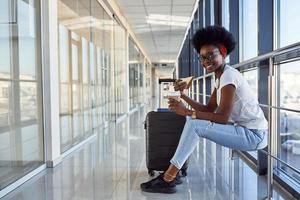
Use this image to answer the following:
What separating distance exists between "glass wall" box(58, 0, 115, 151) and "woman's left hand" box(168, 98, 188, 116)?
8.17 feet

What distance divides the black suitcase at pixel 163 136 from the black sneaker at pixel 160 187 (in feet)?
1.18

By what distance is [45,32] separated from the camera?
368 cm

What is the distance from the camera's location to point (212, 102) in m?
2.55

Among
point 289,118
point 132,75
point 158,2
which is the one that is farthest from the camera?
point 132,75

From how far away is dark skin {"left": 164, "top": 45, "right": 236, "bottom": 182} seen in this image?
207 cm

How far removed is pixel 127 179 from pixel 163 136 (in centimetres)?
48

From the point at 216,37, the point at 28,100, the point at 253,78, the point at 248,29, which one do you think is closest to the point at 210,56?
the point at 216,37

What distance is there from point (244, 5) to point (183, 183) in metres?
2.56

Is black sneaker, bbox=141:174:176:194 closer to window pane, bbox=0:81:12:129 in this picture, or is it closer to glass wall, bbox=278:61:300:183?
glass wall, bbox=278:61:300:183

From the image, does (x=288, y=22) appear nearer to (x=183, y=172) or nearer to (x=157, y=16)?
(x=183, y=172)

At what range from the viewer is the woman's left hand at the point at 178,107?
84.9 inches

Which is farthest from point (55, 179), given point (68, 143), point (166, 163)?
point (68, 143)

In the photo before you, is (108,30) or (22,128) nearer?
(22,128)

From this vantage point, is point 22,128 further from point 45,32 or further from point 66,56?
point 66,56
